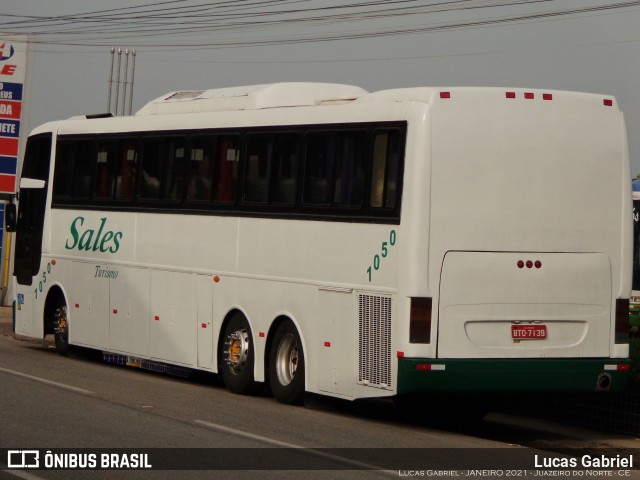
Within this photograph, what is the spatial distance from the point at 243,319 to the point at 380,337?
3.19 m

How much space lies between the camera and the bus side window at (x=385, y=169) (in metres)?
14.3

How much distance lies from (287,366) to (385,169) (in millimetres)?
3025

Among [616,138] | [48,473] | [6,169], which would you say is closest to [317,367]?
[616,138]

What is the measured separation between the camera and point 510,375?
1418 centimetres

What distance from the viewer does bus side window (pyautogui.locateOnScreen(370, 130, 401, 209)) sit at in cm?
1434

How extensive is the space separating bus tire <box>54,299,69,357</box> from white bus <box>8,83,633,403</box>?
3.70 meters

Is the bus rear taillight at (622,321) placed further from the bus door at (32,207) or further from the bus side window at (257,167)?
the bus door at (32,207)

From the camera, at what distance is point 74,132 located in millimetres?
21172

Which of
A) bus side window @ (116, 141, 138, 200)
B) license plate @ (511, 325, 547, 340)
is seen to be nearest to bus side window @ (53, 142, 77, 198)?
bus side window @ (116, 141, 138, 200)

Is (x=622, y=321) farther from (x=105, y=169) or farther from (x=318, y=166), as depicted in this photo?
(x=105, y=169)

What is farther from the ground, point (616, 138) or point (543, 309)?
point (616, 138)

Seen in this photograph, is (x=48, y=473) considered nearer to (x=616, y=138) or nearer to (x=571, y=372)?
(x=571, y=372)

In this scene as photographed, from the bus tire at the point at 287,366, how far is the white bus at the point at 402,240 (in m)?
Result: 0.02

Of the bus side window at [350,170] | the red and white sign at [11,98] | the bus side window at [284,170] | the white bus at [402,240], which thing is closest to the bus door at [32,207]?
the white bus at [402,240]
